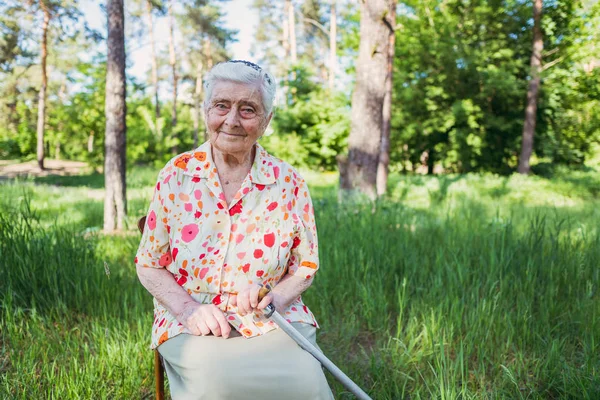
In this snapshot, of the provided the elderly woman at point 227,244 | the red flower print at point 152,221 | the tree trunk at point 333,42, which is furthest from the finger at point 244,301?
the tree trunk at point 333,42

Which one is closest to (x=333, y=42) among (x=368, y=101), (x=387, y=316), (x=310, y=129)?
(x=310, y=129)

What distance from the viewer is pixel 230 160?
188 cm

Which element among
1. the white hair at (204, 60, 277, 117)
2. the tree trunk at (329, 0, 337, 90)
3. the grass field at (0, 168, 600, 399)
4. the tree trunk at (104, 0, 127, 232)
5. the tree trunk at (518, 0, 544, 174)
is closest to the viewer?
the white hair at (204, 60, 277, 117)

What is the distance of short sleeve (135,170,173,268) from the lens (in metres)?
1.76

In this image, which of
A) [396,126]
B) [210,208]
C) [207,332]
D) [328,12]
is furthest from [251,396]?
[328,12]

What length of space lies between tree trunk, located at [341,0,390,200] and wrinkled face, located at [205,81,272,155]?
181 inches

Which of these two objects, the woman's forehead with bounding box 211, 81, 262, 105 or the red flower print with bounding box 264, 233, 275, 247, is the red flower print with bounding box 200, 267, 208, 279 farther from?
the woman's forehead with bounding box 211, 81, 262, 105

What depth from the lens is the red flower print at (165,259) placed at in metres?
1.79

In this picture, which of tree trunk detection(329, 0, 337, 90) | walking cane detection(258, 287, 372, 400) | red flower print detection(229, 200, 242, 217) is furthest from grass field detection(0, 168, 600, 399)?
tree trunk detection(329, 0, 337, 90)

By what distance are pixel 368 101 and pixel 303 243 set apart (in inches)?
194

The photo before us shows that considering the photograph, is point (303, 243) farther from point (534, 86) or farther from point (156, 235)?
point (534, 86)

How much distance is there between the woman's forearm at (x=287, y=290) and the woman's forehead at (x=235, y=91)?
74 centimetres

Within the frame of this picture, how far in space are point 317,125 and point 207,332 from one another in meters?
19.1

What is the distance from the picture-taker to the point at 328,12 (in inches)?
1170
